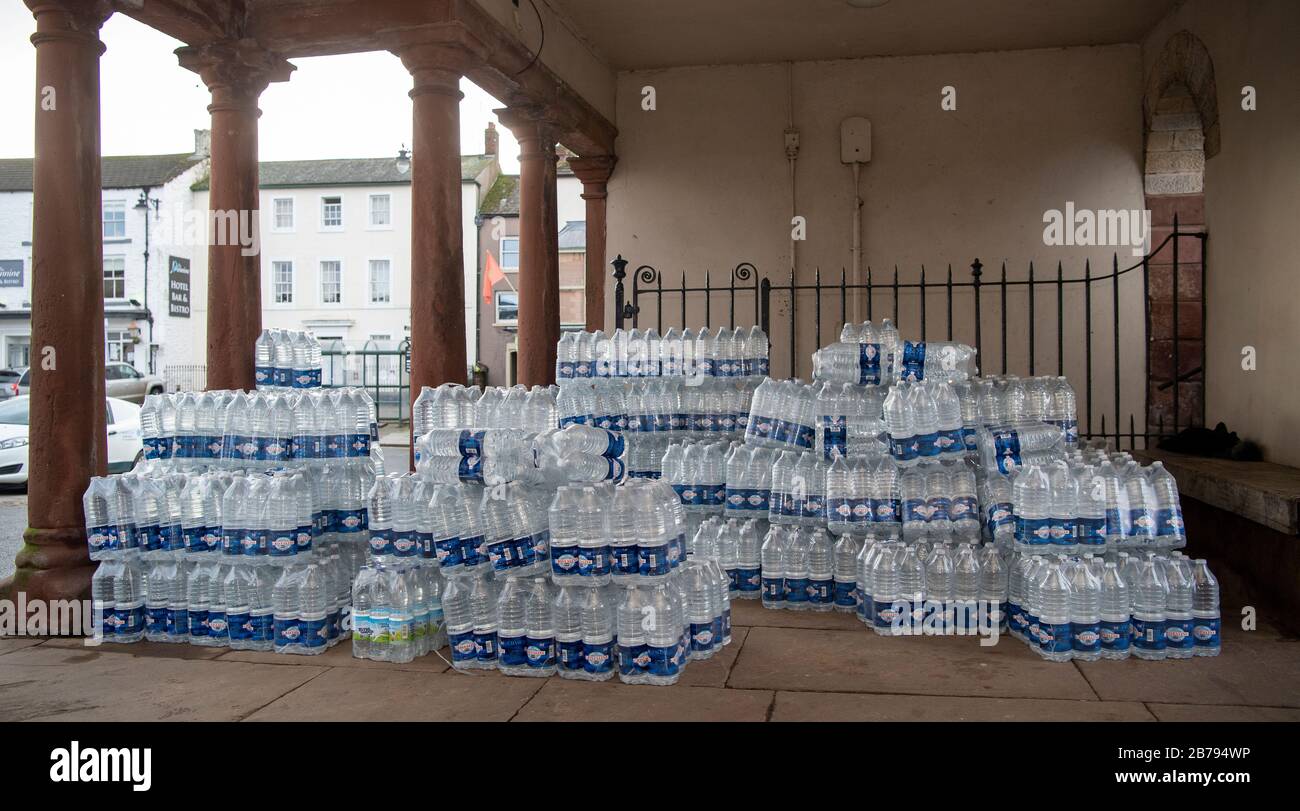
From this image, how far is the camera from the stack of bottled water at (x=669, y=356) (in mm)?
7383

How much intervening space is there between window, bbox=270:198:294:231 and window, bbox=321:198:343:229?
1184mm

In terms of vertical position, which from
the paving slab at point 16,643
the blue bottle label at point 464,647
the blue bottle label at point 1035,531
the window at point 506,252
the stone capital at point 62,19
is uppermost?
the window at point 506,252

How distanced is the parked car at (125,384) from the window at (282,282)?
520cm

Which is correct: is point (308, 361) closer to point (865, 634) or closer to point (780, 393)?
point (780, 393)

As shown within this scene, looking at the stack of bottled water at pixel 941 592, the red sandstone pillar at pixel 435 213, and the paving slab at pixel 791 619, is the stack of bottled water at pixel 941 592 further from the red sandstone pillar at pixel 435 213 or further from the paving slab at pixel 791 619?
the red sandstone pillar at pixel 435 213

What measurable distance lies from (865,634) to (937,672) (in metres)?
0.80

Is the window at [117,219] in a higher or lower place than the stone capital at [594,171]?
higher

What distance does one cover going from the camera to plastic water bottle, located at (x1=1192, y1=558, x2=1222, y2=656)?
536 cm

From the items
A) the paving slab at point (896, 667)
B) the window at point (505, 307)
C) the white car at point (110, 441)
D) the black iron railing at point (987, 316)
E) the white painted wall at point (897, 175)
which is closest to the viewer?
the paving slab at point (896, 667)

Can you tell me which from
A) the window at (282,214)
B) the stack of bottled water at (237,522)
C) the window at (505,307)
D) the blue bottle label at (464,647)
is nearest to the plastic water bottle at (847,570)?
the blue bottle label at (464,647)

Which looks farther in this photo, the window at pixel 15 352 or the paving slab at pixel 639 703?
the window at pixel 15 352

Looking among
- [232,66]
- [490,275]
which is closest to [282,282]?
[490,275]

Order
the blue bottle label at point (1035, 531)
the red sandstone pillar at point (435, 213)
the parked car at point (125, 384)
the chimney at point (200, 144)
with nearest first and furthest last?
the blue bottle label at point (1035, 531), the red sandstone pillar at point (435, 213), the parked car at point (125, 384), the chimney at point (200, 144)

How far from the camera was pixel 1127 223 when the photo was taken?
37.5ft
